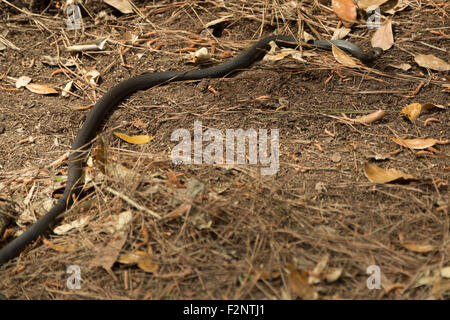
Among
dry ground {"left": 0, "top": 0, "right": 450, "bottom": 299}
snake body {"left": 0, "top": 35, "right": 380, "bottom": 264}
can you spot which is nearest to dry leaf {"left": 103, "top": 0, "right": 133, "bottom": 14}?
dry ground {"left": 0, "top": 0, "right": 450, "bottom": 299}

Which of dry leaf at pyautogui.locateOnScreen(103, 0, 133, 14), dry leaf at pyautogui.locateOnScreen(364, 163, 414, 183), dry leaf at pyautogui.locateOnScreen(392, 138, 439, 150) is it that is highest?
dry leaf at pyautogui.locateOnScreen(103, 0, 133, 14)

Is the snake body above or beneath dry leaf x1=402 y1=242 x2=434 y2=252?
above

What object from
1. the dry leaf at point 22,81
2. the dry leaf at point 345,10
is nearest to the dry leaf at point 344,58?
the dry leaf at point 345,10

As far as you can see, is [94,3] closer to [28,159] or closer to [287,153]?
[28,159]

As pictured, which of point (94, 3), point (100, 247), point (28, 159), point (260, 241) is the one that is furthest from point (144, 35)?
point (260, 241)

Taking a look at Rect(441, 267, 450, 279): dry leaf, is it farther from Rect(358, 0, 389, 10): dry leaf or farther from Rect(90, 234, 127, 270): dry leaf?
Rect(358, 0, 389, 10): dry leaf

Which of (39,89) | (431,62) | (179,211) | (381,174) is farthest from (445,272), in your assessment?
(39,89)
